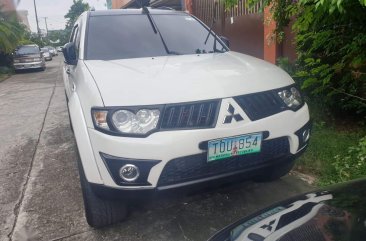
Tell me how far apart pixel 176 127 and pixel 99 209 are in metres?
0.91

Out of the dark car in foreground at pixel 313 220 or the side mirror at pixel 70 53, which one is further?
the side mirror at pixel 70 53

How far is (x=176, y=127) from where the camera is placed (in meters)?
2.24

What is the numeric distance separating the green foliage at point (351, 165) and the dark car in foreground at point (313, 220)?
1.51m

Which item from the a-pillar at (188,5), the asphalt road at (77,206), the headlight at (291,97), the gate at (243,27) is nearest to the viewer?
the headlight at (291,97)

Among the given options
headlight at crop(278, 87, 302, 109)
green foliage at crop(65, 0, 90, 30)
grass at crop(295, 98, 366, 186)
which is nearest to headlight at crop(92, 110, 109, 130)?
headlight at crop(278, 87, 302, 109)

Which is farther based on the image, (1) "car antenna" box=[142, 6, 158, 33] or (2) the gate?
(2) the gate

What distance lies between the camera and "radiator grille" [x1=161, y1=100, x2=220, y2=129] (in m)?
2.25

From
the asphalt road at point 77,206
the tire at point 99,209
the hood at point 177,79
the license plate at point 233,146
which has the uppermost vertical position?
the hood at point 177,79

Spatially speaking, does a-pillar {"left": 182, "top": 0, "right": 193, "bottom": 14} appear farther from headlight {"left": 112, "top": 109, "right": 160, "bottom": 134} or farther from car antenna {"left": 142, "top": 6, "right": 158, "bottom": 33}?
headlight {"left": 112, "top": 109, "right": 160, "bottom": 134}


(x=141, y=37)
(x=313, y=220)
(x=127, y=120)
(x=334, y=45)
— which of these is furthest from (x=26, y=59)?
(x=313, y=220)

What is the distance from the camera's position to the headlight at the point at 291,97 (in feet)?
8.67

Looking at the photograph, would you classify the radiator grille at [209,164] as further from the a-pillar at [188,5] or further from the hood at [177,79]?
the a-pillar at [188,5]

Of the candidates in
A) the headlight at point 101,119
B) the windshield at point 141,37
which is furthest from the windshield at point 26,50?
the headlight at point 101,119

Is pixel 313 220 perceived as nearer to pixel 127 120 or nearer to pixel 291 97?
pixel 127 120
